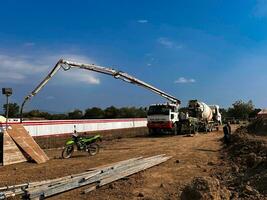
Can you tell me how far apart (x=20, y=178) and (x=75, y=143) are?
6691 millimetres

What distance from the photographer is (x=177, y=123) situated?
38344 millimetres

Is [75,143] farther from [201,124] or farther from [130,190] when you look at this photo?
[201,124]

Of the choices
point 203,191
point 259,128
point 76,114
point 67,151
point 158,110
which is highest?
point 76,114

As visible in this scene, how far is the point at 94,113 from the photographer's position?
88000 mm

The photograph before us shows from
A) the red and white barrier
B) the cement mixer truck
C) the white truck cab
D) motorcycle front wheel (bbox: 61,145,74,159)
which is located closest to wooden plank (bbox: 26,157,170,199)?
motorcycle front wheel (bbox: 61,145,74,159)

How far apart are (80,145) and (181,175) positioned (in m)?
7.91

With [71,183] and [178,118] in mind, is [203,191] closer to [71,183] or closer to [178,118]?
[71,183]

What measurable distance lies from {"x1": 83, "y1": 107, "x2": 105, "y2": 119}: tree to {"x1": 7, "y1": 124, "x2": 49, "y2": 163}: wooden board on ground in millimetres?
65838

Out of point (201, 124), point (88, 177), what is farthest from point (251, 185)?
point (201, 124)

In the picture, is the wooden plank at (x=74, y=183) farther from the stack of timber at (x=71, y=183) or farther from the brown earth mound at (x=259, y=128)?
Result: the brown earth mound at (x=259, y=128)

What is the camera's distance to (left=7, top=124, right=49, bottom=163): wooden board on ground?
763 inches

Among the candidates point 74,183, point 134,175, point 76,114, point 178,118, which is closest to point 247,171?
point 134,175

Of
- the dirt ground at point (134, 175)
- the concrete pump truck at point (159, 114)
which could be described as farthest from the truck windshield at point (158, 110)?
the dirt ground at point (134, 175)

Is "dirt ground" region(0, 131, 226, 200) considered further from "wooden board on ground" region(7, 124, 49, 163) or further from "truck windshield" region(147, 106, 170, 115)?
"truck windshield" region(147, 106, 170, 115)
